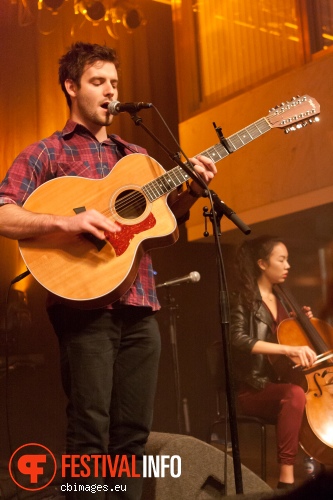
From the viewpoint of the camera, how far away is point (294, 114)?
2.50 meters

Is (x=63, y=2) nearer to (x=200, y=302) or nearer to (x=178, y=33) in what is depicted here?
(x=178, y=33)

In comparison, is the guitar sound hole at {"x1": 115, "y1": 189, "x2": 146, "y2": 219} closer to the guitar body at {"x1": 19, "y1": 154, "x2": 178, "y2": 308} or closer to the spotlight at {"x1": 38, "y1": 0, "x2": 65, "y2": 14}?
the guitar body at {"x1": 19, "y1": 154, "x2": 178, "y2": 308}

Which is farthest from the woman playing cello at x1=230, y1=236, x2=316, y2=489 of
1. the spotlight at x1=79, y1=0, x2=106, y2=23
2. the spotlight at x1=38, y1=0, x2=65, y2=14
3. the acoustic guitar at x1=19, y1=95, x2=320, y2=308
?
the spotlight at x1=38, y1=0, x2=65, y2=14

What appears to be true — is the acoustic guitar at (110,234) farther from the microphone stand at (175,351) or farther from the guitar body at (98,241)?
the microphone stand at (175,351)

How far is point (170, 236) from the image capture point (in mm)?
2287

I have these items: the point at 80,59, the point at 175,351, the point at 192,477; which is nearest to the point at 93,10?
the point at 80,59

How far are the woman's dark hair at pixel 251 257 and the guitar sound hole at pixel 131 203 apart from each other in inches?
52.0

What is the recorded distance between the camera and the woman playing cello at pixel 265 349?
124 inches

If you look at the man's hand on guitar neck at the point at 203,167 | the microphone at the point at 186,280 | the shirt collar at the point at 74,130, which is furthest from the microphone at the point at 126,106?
the microphone at the point at 186,280

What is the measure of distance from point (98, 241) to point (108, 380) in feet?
1.56

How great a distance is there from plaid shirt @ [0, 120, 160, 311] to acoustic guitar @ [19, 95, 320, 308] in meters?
0.05

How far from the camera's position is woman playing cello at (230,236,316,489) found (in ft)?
10.3

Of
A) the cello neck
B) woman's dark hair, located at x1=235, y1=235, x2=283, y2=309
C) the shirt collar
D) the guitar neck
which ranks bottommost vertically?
the cello neck

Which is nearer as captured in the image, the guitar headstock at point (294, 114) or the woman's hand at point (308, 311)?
the guitar headstock at point (294, 114)
